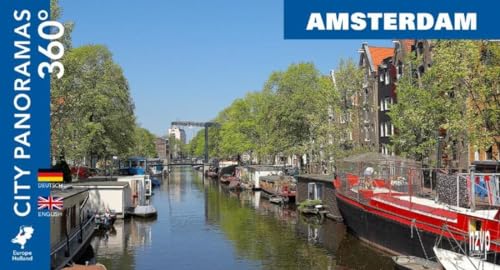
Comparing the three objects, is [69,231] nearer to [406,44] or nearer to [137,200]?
[137,200]

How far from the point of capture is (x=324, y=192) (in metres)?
54.2

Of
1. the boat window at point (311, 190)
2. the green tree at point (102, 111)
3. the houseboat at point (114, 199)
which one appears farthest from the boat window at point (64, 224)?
the boat window at point (311, 190)

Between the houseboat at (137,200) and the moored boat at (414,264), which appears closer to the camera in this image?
the moored boat at (414,264)

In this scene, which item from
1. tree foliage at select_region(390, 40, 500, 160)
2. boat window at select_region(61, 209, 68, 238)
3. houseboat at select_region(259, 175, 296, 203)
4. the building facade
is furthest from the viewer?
the building facade

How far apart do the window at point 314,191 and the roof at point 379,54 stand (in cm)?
2786

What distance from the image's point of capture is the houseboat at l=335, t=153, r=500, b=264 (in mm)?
24547

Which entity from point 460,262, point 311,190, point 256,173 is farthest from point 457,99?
point 256,173

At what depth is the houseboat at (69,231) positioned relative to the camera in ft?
89.5

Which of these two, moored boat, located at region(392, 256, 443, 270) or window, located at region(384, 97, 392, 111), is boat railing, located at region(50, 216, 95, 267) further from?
window, located at region(384, 97, 392, 111)

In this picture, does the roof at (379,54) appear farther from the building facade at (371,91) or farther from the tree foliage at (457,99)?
the tree foliage at (457,99)

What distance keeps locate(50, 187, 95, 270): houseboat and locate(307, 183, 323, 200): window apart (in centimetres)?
2426

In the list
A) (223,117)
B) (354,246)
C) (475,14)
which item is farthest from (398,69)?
(223,117)

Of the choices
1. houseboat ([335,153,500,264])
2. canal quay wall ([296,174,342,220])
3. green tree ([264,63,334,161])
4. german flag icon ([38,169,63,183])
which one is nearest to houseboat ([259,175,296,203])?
canal quay wall ([296,174,342,220])

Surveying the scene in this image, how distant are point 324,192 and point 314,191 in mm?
3370
